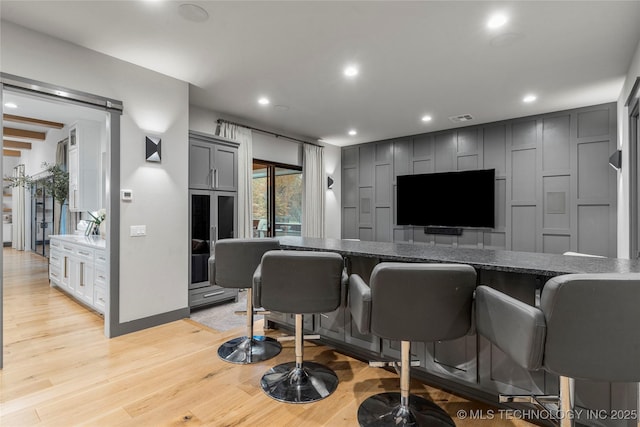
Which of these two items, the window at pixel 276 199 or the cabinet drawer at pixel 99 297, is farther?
the window at pixel 276 199

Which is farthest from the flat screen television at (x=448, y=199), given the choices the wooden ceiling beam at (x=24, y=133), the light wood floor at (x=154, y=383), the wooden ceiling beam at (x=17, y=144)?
the wooden ceiling beam at (x=17, y=144)

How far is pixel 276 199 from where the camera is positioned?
622cm

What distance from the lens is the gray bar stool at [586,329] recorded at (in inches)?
44.9

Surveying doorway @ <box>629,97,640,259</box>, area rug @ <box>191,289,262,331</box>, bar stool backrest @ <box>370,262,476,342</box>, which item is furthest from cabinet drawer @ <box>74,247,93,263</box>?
doorway @ <box>629,97,640,259</box>

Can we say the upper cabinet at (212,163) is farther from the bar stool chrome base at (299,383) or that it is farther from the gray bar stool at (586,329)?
the gray bar stool at (586,329)

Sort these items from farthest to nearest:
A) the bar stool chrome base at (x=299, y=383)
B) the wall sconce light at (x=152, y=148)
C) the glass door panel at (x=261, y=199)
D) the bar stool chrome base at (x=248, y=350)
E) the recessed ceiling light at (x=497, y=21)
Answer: the glass door panel at (x=261, y=199) < the wall sconce light at (x=152, y=148) < the bar stool chrome base at (x=248, y=350) < the recessed ceiling light at (x=497, y=21) < the bar stool chrome base at (x=299, y=383)

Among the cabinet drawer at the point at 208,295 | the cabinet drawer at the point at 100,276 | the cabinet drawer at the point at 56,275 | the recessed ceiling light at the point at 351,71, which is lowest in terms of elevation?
the cabinet drawer at the point at 208,295

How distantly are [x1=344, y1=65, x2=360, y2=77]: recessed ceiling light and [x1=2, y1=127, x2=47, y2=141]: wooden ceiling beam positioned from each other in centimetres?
736

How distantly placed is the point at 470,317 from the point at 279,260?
1.14 metres

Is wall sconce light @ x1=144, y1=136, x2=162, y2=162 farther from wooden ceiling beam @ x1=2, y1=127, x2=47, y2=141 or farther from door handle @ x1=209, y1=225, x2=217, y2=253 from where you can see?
wooden ceiling beam @ x1=2, y1=127, x2=47, y2=141

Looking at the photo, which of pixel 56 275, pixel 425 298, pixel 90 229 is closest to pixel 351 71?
pixel 425 298

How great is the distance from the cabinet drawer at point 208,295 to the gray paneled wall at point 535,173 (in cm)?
376

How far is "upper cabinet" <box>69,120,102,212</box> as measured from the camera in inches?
200

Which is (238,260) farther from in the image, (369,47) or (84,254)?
(84,254)
